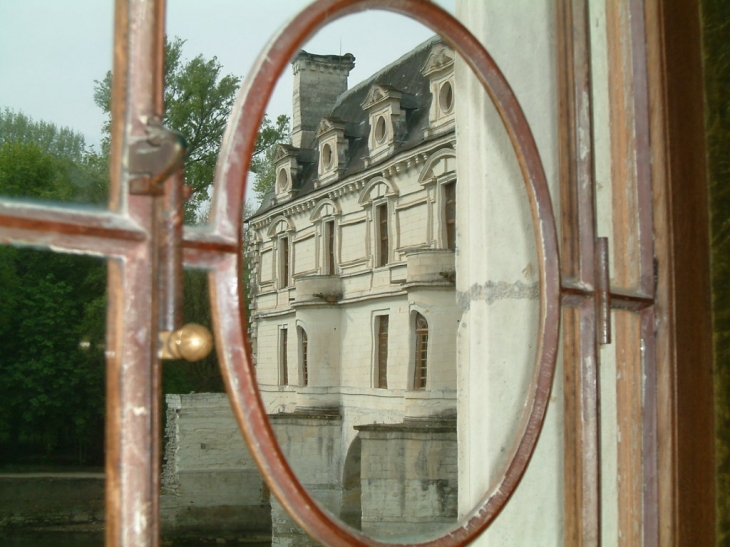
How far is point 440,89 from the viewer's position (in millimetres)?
5555

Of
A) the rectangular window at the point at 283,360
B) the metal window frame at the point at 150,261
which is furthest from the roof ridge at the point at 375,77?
the metal window frame at the point at 150,261

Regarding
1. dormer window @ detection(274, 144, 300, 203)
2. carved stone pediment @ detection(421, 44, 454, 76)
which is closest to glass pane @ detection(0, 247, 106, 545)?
dormer window @ detection(274, 144, 300, 203)

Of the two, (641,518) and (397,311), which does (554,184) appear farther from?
(397,311)

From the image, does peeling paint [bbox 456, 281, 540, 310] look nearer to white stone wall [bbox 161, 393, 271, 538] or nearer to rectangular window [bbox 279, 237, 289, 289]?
rectangular window [bbox 279, 237, 289, 289]

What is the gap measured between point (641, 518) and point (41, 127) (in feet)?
0.82

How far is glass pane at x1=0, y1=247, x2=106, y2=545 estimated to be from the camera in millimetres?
252

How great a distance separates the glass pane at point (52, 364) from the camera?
25 cm

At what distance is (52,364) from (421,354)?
5305mm

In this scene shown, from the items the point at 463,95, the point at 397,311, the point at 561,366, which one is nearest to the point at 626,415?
the point at 561,366

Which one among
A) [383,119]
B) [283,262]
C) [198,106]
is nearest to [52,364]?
[198,106]

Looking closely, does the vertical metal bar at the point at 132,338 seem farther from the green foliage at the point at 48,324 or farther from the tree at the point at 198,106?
the tree at the point at 198,106

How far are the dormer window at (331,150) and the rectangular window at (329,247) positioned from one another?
0.81 ft

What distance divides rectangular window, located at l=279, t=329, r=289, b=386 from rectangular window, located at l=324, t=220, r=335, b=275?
65 cm

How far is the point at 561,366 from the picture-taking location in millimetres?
377
